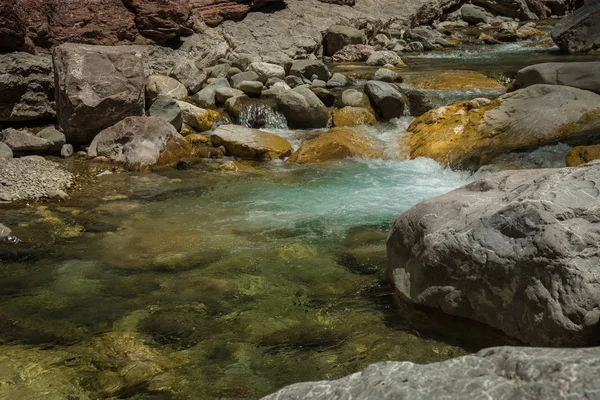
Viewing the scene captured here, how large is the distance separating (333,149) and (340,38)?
31.9 ft

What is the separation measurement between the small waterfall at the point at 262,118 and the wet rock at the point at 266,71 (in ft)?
6.52

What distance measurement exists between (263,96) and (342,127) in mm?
2383

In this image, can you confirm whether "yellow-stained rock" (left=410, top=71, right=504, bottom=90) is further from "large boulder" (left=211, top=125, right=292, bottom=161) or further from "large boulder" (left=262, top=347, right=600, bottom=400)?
"large boulder" (left=262, top=347, right=600, bottom=400)

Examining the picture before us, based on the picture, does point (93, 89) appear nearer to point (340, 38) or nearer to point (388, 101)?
point (388, 101)

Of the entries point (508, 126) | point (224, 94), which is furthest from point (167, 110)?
point (508, 126)

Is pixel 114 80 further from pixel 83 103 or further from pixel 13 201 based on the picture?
pixel 13 201

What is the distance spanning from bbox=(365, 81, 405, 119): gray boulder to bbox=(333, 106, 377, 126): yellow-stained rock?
261mm

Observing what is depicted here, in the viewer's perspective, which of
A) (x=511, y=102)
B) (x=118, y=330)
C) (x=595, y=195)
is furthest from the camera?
(x=511, y=102)

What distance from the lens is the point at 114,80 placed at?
9703 millimetres

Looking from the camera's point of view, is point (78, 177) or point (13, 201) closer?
point (13, 201)

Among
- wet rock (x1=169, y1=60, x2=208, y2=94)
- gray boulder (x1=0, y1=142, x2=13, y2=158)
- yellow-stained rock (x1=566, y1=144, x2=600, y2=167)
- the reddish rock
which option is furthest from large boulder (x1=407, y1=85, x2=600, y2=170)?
the reddish rock

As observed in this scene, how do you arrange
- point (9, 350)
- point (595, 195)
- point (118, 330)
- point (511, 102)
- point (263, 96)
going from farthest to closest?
point (263, 96) < point (511, 102) < point (118, 330) < point (9, 350) < point (595, 195)

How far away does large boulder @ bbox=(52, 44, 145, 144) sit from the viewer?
370 inches

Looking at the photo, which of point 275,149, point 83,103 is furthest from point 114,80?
point 275,149
